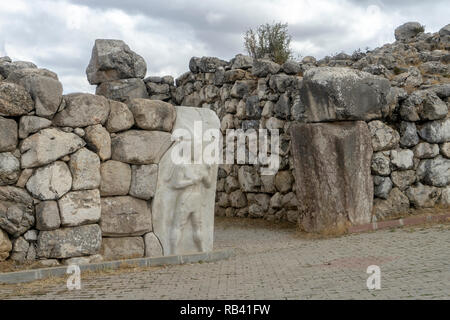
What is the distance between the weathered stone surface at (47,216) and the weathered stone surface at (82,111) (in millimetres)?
980

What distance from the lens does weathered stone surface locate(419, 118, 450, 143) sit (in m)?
9.98

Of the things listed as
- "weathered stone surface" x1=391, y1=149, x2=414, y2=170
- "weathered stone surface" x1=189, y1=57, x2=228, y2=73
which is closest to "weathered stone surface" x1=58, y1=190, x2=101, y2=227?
"weathered stone surface" x1=391, y1=149, x2=414, y2=170

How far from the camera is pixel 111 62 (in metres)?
11.9

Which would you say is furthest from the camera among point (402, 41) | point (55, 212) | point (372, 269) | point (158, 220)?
point (402, 41)

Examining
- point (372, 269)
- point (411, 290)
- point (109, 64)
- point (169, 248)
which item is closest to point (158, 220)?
point (169, 248)

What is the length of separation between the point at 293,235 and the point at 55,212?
4822 millimetres

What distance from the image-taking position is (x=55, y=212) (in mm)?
6172

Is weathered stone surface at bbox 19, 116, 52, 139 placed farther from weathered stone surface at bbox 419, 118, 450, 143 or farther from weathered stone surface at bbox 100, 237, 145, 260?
weathered stone surface at bbox 419, 118, 450, 143

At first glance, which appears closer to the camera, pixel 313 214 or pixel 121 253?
pixel 121 253

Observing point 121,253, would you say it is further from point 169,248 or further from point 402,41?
point 402,41

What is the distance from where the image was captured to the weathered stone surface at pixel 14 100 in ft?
19.3

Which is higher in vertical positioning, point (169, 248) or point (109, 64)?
point (109, 64)

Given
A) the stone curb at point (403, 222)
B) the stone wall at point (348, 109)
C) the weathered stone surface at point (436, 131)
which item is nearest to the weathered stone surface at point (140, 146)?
the stone wall at point (348, 109)

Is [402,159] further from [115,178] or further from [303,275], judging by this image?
[115,178]
